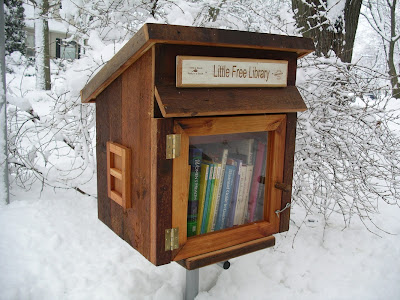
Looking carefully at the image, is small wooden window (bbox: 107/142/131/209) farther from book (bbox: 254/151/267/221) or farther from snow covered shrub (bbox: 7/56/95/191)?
snow covered shrub (bbox: 7/56/95/191)

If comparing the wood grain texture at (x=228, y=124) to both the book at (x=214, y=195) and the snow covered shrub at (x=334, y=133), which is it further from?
the snow covered shrub at (x=334, y=133)

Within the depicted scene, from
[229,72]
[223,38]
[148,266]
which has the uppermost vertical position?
[223,38]

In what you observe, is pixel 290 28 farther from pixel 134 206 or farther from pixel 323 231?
pixel 134 206

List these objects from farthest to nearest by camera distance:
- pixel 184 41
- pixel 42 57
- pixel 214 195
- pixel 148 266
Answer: pixel 42 57 < pixel 148 266 < pixel 214 195 < pixel 184 41

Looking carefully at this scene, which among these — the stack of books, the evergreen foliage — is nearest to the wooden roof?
the stack of books

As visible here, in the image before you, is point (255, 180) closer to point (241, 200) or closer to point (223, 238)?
point (241, 200)

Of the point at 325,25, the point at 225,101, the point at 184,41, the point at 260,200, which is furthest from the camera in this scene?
the point at 325,25

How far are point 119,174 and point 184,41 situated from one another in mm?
603

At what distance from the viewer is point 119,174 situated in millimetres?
1575

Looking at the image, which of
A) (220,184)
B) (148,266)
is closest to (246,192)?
(220,184)

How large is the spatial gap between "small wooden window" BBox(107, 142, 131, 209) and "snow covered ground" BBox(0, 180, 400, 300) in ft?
2.02

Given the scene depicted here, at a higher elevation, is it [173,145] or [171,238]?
[173,145]

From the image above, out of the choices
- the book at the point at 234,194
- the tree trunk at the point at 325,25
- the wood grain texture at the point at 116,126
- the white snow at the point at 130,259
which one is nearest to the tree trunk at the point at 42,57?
the white snow at the point at 130,259

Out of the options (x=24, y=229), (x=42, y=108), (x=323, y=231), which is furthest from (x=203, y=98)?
(x=42, y=108)
